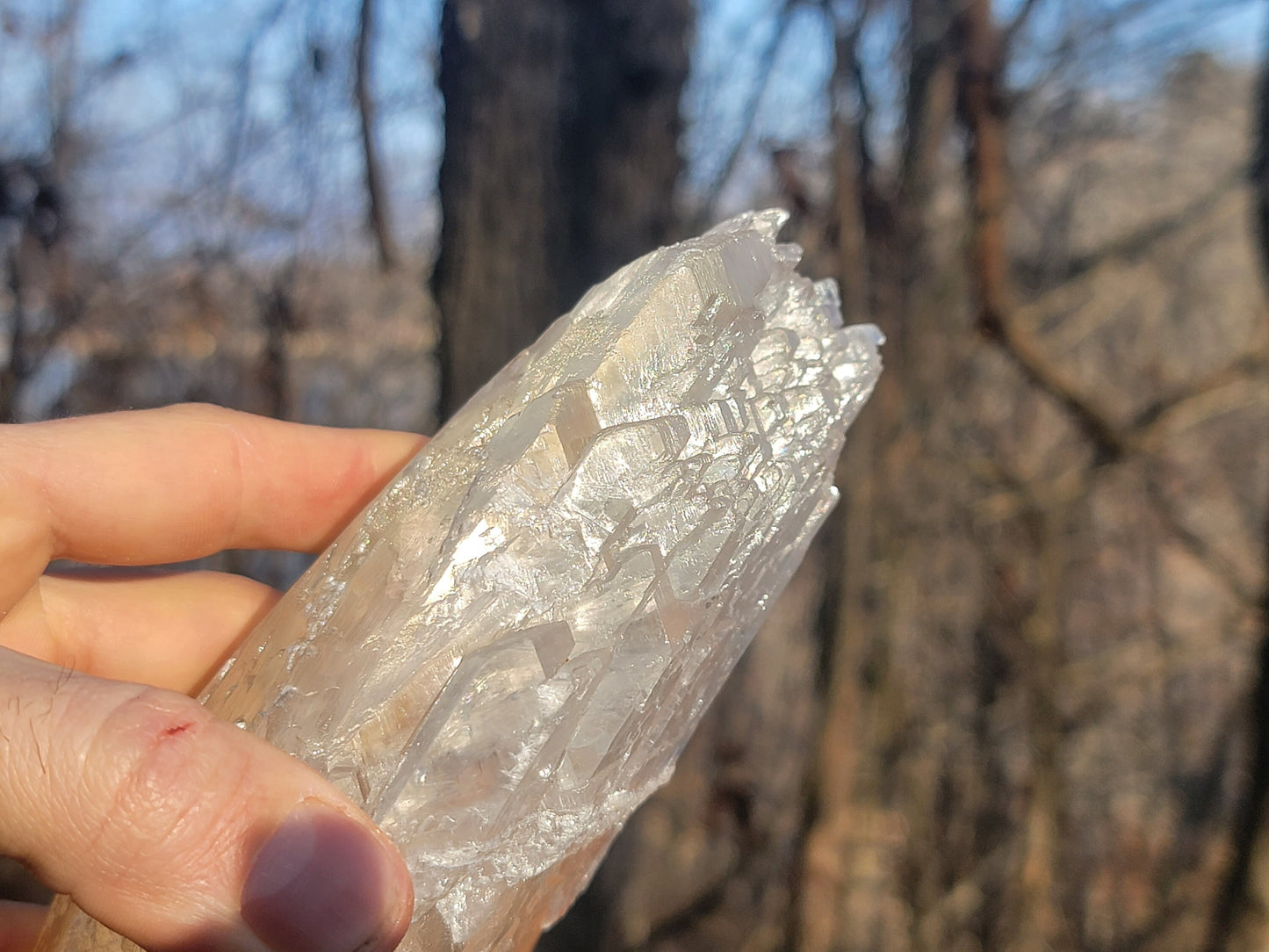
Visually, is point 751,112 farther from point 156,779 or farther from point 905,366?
point 156,779

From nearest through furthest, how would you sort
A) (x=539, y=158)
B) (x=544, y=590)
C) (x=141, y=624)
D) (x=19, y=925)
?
(x=544, y=590), (x=19, y=925), (x=141, y=624), (x=539, y=158)

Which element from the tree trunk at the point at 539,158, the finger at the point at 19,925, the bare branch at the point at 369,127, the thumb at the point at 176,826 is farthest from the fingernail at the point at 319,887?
the bare branch at the point at 369,127

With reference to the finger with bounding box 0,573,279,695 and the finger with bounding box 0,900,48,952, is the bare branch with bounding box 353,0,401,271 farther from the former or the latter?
the finger with bounding box 0,900,48,952

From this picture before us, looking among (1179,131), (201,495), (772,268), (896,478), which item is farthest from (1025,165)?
(201,495)

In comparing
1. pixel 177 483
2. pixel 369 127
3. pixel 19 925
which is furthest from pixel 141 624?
pixel 369 127

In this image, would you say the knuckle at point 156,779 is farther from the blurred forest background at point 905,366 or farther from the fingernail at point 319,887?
the blurred forest background at point 905,366

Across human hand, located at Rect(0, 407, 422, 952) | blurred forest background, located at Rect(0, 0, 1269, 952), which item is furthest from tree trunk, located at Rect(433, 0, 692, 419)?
human hand, located at Rect(0, 407, 422, 952)

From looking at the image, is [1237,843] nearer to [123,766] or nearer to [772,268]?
[772,268]
